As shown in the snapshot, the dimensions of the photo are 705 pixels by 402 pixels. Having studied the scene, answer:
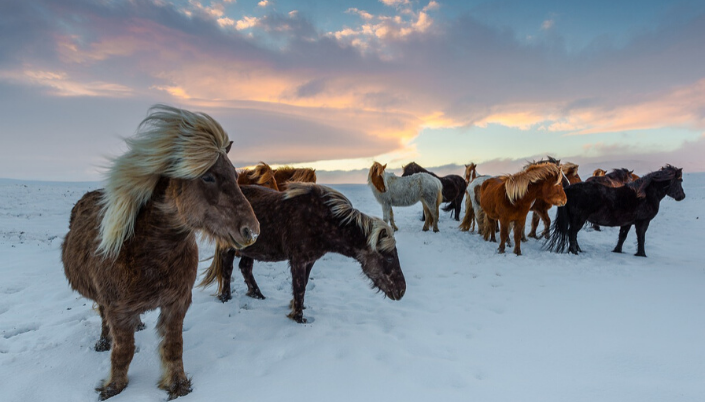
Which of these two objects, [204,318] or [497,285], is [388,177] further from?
[204,318]

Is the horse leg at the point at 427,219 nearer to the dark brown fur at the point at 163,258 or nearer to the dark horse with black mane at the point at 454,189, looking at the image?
the dark horse with black mane at the point at 454,189

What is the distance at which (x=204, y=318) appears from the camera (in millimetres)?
4211

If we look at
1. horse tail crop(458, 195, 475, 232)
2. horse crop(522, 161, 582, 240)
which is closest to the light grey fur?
horse tail crop(458, 195, 475, 232)

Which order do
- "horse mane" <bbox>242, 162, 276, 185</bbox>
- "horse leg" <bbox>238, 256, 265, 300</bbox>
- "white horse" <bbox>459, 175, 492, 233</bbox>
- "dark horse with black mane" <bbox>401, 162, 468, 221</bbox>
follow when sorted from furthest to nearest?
"dark horse with black mane" <bbox>401, 162, 468, 221</bbox> < "white horse" <bbox>459, 175, 492, 233</bbox> < "horse mane" <bbox>242, 162, 276, 185</bbox> < "horse leg" <bbox>238, 256, 265, 300</bbox>

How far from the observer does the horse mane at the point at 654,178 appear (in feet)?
26.1

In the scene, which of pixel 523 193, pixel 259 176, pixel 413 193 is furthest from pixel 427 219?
pixel 259 176

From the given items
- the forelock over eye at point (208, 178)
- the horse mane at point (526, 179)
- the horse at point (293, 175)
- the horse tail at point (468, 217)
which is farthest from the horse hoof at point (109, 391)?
the horse tail at point (468, 217)

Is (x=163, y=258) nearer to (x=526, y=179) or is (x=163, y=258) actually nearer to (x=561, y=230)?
(x=526, y=179)

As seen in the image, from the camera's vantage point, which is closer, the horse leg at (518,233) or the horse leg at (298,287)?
the horse leg at (298,287)

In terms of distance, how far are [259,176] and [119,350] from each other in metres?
5.28

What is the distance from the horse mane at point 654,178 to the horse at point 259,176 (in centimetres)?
884

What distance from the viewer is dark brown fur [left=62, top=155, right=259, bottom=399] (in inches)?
89.0

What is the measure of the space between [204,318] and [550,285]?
5.92 meters

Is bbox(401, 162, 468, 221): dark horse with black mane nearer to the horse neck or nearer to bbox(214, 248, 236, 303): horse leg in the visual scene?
bbox(214, 248, 236, 303): horse leg
